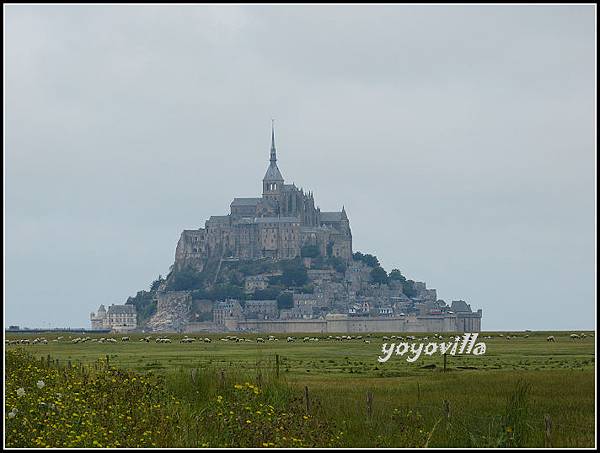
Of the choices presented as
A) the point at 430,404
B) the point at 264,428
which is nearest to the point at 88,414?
the point at 264,428

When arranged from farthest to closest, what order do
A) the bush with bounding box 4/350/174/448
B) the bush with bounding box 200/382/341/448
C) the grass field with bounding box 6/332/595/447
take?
1. the grass field with bounding box 6/332/595/447
2. the bush with bounding box 200/382/341/448
3. the bush with bounding box 4/350/174/448

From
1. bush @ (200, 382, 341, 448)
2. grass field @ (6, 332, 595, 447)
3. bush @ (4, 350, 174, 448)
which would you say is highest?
bush @ (4, 350, 174, 448)

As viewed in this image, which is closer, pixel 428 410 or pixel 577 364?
pixel 428 410

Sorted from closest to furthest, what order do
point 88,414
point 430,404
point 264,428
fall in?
point 264,428 < point 88,414 < point 430,404

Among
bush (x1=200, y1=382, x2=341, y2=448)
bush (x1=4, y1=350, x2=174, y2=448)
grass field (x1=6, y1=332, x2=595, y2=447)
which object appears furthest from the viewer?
grass field (x1=6, y1=332, x2=595, y2=447)

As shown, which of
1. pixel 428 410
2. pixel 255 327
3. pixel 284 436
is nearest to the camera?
pixel 284 436

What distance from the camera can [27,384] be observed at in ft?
65.5

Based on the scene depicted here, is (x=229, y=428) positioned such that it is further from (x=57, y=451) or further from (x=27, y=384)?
(x=27, y=384)

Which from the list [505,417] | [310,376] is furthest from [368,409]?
[310,376]

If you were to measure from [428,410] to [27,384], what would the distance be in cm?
797

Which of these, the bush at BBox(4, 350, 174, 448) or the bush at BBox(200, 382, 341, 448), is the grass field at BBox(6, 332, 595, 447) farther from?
the bush at BBox(4, 350, 174, 448)

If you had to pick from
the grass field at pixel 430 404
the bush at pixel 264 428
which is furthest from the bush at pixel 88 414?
the bush at pixel 264 428

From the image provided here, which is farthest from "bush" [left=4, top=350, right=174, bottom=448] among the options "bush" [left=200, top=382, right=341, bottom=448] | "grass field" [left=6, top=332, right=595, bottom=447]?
"bush" [left=200, top=382, right=341, bottom=448]

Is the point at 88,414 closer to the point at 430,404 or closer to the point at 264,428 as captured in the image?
the point at 264,428
